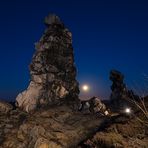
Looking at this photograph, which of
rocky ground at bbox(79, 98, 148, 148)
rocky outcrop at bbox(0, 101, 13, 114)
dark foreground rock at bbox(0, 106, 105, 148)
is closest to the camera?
rocky ground at bbox(79, 98, 148, 148)

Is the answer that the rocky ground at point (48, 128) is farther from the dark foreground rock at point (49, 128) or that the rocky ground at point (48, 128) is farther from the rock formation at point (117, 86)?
the rock formation at point (117, 86)

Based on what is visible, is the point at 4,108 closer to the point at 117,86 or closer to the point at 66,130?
the point at 66,130

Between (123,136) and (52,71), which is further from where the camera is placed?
(52,71)

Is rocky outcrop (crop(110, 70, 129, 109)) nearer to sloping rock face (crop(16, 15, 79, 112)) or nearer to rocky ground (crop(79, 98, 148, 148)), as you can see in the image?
sloping rock face (crop(16, 15, 79, 112))

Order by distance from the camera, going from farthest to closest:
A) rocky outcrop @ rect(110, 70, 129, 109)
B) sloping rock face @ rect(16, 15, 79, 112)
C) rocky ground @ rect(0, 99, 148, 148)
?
rocky outcrop @ rect(110, 70, 129, 109)
sloping rock face @ rect(16, 15, 79, 112)
rocky ground @ rect(0, 99, 148, 148)

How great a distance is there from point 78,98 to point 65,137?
13.5 m

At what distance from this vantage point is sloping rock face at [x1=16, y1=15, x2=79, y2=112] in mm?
37406

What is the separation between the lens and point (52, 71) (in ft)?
129

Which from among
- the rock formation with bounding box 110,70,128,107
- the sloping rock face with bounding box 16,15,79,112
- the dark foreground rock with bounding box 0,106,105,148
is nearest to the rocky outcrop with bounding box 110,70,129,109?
the rock formation with bounding box 110,70,128,107

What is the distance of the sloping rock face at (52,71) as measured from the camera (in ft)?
123

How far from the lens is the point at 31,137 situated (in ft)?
92.7

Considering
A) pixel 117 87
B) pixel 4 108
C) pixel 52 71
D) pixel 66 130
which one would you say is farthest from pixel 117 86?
pixel 66 130

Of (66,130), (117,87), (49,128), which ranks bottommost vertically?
(66,130)

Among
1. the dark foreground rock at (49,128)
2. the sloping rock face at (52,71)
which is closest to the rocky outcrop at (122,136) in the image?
the dark foreground rock at (49,128)
